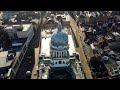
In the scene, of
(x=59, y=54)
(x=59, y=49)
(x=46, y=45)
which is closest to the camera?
(x=59, y=49)

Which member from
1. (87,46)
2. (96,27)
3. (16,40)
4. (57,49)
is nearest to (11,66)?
(57,49)

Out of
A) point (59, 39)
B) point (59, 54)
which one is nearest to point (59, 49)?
point (59, 54)

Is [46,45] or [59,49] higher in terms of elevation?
[59,49]

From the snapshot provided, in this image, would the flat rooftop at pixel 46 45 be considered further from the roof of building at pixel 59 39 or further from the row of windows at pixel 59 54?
the roof of building at pixel 59 39

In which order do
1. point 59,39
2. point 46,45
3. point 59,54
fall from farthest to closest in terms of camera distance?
1. point 46,45
2. point 59,54
3. point 59,39

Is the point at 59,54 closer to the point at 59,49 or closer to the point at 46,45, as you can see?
the point at 59,49

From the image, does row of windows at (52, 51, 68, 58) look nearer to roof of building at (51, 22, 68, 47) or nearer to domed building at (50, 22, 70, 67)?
domed building at (50, 22, 70, 67)

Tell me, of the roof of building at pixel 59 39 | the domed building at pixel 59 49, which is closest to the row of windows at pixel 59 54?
the domed building at pixel 59 49
